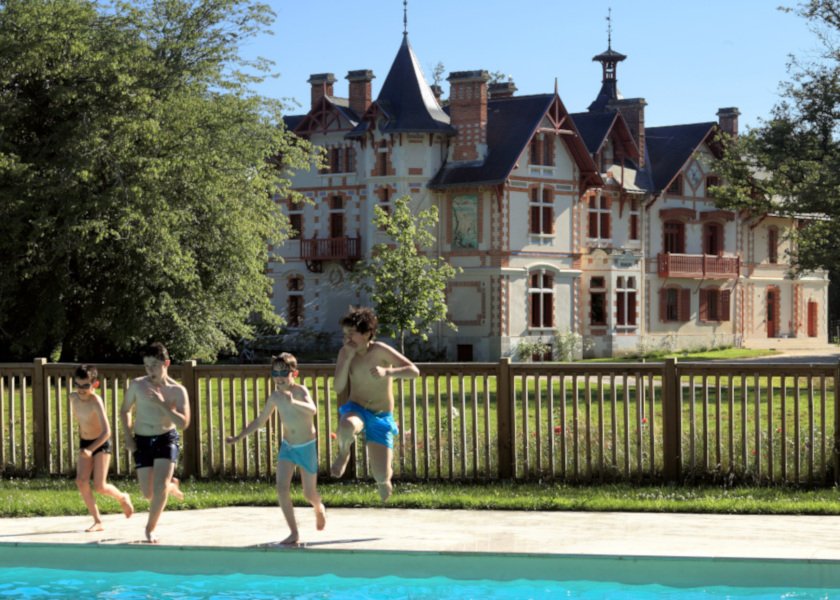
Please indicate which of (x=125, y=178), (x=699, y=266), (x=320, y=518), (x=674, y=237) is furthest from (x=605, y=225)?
(x=320, y=518)

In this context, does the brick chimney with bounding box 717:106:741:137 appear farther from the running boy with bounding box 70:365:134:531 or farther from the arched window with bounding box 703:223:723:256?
the running boy with bounding box 70:365:134:531

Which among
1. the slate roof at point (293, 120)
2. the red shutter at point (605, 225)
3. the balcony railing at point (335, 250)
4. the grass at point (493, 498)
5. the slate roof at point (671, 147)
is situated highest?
the slate roof at point (293, 120)

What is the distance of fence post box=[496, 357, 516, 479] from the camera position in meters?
12.6

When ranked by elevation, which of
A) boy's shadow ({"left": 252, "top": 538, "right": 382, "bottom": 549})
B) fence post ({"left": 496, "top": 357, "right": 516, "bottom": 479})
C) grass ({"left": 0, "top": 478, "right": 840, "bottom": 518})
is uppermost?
fence post ({"left": 496, "top": 357, "right": 516, "bottom": 479})

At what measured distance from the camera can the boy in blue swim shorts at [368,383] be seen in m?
9.52

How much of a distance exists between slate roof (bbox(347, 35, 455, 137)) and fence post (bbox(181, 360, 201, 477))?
35579mm

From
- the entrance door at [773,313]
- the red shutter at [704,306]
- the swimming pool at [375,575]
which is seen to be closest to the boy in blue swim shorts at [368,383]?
the swimming pool at [375,575]

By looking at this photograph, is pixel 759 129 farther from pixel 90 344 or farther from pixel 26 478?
pixel 26 478

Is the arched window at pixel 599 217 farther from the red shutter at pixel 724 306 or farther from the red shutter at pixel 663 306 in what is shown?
the red shutter at pixel 724 306

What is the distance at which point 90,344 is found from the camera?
34.7 m

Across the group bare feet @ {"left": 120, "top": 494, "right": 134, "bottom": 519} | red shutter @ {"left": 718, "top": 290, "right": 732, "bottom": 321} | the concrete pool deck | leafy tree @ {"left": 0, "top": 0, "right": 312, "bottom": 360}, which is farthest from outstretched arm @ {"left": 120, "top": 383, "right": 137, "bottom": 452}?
red shutter @ {"left": 718, "top": 290, "right": 732, "bottom": 321}

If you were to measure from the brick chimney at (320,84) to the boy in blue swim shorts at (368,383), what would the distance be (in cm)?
4487

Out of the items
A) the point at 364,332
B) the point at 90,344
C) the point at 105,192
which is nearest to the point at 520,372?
the point at 364,332

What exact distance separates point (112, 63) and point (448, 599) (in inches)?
959
